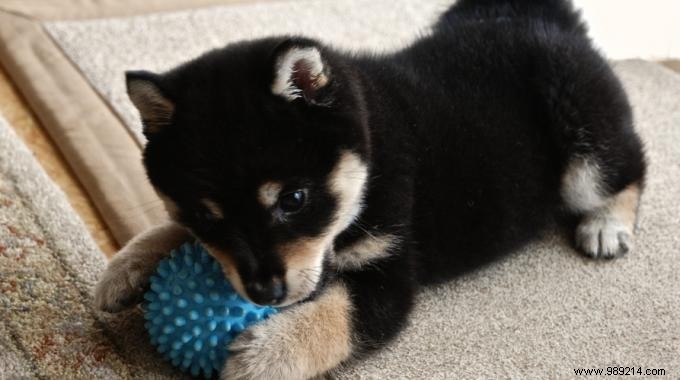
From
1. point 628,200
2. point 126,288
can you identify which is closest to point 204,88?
point 126,288

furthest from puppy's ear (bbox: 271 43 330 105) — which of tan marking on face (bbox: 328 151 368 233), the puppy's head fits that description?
tan marking on face (bbox: 328 151 368 233)

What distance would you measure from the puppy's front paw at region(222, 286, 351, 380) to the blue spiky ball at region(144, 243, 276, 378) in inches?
1.4

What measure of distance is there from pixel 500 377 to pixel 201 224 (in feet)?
2.73

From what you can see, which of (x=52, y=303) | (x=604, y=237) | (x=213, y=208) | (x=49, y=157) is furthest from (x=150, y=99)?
(x=604, y=237)

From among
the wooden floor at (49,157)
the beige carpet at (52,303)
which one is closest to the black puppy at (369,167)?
the beige carpet at (52,303)

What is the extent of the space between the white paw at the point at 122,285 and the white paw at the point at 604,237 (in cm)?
132

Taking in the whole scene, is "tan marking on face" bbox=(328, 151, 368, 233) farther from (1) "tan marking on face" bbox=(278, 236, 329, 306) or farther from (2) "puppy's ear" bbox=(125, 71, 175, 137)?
(2) "puppy's ear" bbox=(125, 71, 175, 137)

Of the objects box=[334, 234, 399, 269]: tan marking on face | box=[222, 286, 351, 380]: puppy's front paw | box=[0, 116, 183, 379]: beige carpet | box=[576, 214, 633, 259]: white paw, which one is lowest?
box=[576, 214, 633, 259]: white paw

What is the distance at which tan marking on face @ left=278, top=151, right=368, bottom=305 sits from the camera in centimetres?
151

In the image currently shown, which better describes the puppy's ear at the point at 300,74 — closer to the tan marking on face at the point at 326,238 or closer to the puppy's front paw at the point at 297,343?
the tan marking on face at the point at 326,238

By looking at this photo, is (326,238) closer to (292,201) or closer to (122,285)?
(292,201)

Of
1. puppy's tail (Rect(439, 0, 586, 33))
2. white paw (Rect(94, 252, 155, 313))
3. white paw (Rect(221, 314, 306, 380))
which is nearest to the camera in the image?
white paw (Rect(221, 314, 306, 380))

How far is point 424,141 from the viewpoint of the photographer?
1.91m

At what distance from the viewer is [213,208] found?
1474mm
